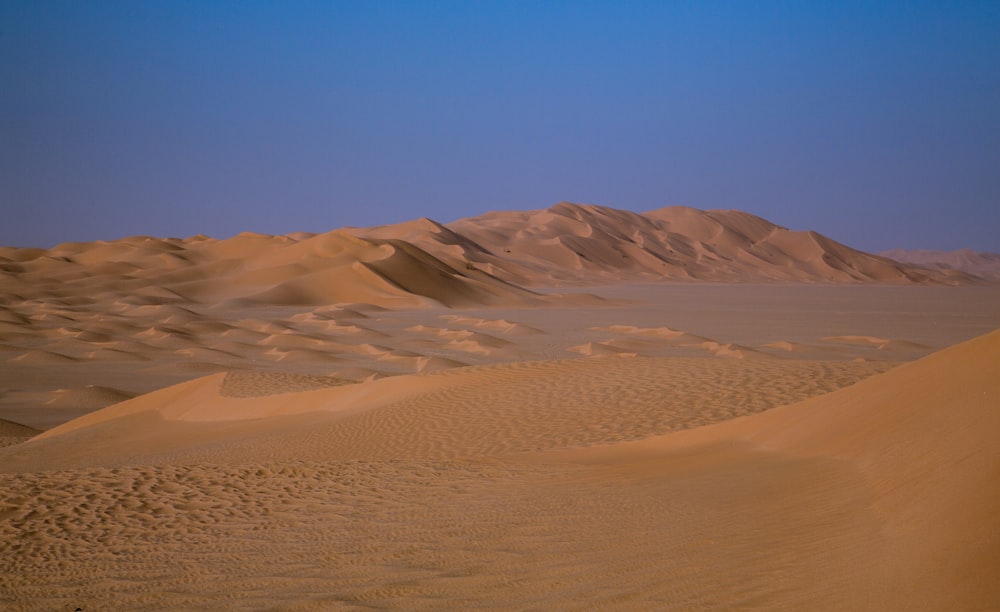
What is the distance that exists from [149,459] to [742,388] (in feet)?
31.2

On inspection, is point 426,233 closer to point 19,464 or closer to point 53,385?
point 53,385

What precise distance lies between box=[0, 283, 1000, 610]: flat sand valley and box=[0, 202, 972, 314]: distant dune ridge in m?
34.4

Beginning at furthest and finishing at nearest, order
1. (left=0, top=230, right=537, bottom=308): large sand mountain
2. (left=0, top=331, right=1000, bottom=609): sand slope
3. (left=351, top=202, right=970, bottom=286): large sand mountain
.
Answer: (left=351, top=202, right=970, bottom=286): large sand mountain → (left=0, top=230, right=537, bottom=308): large sand mountain → (left=0, top=331, right=1000, bottom=609): sand slope

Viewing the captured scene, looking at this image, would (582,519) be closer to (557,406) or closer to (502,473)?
(502,473)

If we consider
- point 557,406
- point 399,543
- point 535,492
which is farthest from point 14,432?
point 399,543

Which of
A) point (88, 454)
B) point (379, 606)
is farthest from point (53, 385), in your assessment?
point (379, 606)

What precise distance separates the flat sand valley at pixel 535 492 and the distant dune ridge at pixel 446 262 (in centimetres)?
3439

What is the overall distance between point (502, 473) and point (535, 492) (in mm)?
1300

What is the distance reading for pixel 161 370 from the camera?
1090 inches

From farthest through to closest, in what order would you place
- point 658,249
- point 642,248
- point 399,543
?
point 658,249
point 642,248
point 399,543

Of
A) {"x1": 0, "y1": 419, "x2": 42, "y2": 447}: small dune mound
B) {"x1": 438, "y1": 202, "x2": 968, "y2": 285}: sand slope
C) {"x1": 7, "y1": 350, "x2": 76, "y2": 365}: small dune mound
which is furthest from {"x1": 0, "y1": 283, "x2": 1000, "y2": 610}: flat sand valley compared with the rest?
{"x1": 438, "y1": 202, "x2": 968, "y2": 285}: sand slope

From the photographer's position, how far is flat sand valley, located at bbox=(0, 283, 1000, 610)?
5.03 m

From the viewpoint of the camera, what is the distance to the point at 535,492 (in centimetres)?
816

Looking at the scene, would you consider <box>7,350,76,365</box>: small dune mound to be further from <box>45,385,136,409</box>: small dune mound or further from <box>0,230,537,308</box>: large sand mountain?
<box>0,230,537,308</box>: large sand mountain
